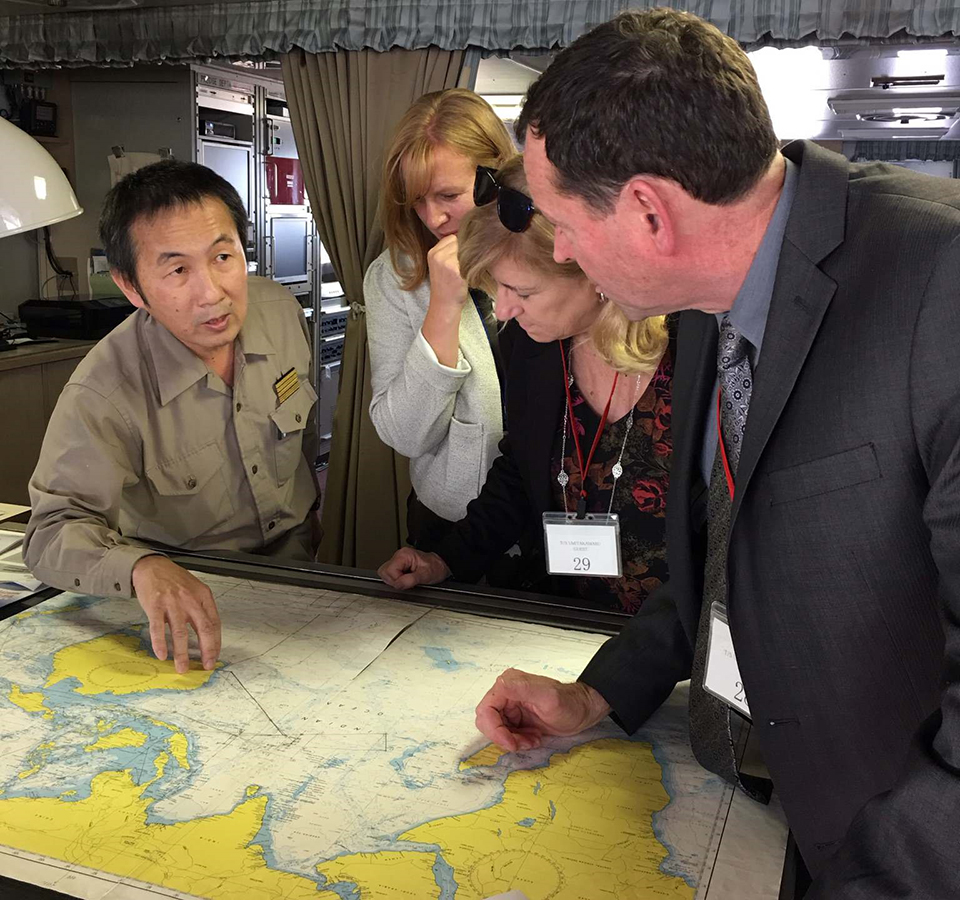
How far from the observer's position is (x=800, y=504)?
1.02m

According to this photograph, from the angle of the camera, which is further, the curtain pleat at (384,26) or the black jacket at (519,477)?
the curtain pleat at (384,26)

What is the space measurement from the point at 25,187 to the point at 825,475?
1226 millimetres

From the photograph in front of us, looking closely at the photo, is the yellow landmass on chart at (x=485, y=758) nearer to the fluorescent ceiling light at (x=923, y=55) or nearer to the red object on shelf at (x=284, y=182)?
the fluorescent ceiling light at (x=923, y=55)

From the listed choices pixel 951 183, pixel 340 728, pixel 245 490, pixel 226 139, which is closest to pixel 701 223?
pixel 951 183

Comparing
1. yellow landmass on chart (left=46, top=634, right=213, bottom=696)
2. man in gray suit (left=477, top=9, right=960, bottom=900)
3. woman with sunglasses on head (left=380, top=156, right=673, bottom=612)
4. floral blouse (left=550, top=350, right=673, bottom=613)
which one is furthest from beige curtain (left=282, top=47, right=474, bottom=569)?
man in gray suit (left=477, top=9, right=960, bottom=900)

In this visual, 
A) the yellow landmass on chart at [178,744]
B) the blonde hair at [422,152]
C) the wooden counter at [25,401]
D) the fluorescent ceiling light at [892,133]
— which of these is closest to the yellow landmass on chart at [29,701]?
the yellow landmass on chart at [178,744]

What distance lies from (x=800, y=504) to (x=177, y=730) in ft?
3.11

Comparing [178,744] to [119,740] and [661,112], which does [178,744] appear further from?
[661,112]

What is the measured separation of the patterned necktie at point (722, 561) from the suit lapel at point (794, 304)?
0.18 metres

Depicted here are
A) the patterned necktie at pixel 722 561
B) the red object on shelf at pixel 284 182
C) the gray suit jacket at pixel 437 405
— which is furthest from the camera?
the red object on shelf at pixel 284 182

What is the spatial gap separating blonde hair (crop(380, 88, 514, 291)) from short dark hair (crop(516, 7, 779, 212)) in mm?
1403

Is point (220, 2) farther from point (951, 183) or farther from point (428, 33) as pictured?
point (951, 183)

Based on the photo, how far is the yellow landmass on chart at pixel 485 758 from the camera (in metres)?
1.39

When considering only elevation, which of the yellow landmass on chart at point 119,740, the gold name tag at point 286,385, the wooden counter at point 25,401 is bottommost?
the wooden counter at point 25,401
